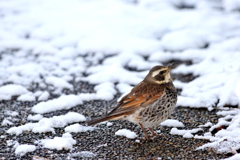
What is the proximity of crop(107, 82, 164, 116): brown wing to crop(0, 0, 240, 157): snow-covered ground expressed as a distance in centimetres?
36

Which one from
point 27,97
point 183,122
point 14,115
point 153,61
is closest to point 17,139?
point 14,115

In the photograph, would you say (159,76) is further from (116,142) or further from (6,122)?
(6,122)

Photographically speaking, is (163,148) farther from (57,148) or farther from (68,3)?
(68,3)

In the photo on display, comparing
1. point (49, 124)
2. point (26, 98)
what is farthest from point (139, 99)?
point (26, 98)

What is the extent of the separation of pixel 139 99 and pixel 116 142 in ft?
2.34

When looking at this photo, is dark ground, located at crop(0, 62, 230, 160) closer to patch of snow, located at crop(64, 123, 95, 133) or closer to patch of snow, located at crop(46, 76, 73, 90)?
patch of snow, located at crop(64, 123, 95, 133)

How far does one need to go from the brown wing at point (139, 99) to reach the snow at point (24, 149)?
3.90ft

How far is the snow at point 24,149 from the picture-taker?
443 centimetres

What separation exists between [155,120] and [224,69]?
2.80 m

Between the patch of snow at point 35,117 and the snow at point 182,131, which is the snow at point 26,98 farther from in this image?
the snow at point 182,131

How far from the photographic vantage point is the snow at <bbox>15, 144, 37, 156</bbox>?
4.43 meters

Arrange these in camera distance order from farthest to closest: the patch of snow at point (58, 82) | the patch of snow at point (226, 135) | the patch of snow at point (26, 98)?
1. the patch of snow at point (58, 82)
2. the patch of snow at point (26, 98)
3. the patch of snow at point (226, 135)

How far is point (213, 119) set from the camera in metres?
5.57

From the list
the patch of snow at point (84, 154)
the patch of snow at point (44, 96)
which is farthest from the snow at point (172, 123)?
the patch of snow at point (44, 96)
